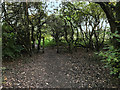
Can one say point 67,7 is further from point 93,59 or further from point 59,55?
point 93,59

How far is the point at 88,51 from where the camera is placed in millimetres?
6320

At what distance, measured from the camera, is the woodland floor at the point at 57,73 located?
3594mm

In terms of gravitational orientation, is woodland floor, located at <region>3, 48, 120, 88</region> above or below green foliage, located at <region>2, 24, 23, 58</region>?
below

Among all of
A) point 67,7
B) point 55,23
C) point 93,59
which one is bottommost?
point 93,59

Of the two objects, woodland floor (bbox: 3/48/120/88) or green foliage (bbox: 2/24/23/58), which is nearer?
woodland floor (bbox: 3/48/120/88)

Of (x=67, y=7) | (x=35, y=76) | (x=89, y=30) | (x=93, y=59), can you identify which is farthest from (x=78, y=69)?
(x=67, y=7)

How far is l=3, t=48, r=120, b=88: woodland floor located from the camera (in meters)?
3.59

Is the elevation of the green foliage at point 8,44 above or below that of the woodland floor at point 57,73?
above

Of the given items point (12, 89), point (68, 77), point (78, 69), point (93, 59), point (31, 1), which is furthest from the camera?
point (31, 1)

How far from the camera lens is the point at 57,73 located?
4.26 metres

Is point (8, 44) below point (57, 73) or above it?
above

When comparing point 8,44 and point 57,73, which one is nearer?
point 57,73

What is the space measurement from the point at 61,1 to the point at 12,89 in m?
4.15

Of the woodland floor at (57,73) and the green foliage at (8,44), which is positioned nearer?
the woodland floor at (57,73)
